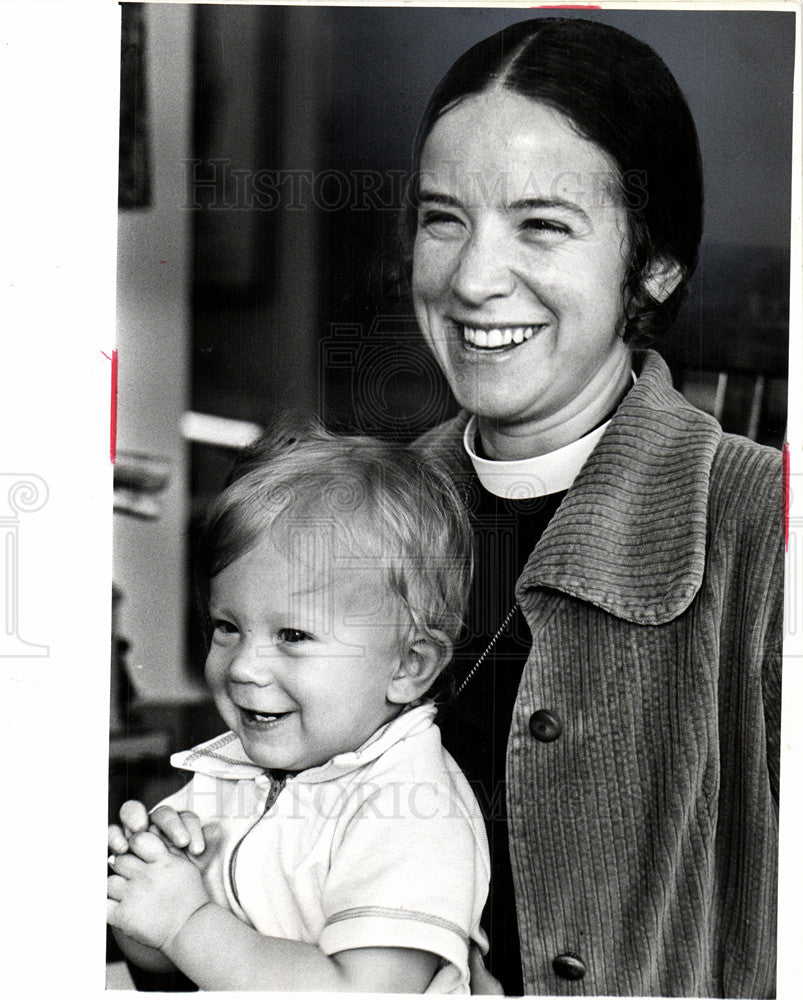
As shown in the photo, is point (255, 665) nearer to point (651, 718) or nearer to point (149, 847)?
point (149, 847)

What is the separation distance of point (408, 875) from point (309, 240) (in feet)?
2.51

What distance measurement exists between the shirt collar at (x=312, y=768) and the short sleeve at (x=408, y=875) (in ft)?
0.16

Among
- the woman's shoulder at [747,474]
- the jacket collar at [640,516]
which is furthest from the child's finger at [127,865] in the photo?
the woman's shoulder at [747,474]

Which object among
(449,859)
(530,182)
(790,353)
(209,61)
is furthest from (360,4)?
(449,859)

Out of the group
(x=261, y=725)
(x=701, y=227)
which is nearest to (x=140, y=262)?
(x=261, y=725)

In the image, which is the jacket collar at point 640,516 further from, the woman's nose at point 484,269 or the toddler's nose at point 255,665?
the toddler's nose at point 255,665

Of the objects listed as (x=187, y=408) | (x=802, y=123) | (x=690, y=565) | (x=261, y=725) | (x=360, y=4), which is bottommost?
(x=261, y=725)

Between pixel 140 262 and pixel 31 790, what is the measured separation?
0.66 meters

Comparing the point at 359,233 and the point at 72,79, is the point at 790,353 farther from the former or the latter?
the point at 72,79

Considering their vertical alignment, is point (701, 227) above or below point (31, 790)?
above

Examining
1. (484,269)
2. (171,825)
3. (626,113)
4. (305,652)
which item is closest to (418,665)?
(305,652)

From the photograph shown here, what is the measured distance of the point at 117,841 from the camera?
1.23 meters

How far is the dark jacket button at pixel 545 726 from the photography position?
1.17m

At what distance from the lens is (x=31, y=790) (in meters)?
1.24
